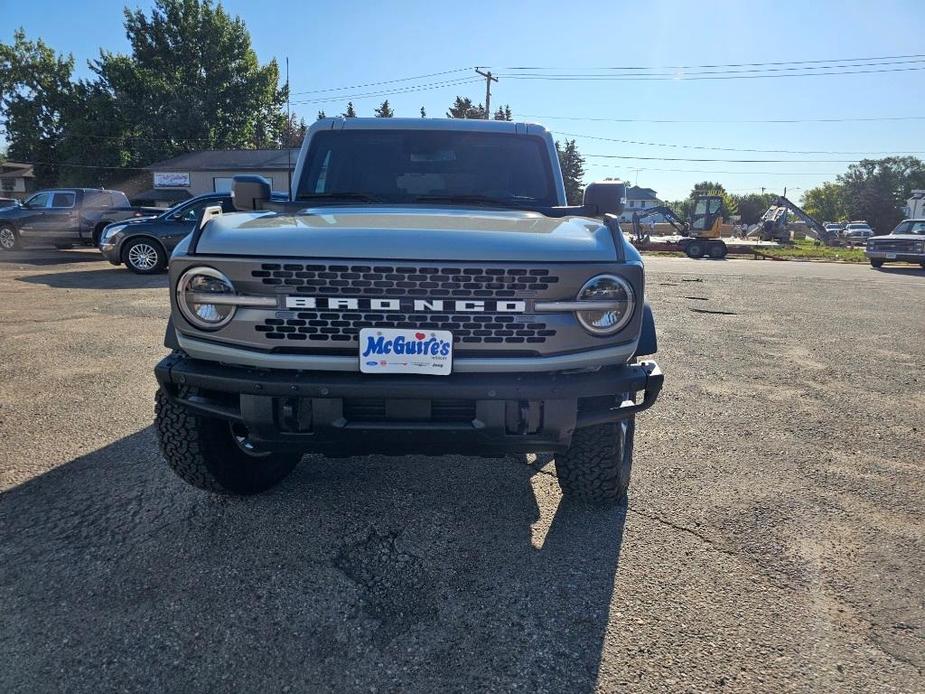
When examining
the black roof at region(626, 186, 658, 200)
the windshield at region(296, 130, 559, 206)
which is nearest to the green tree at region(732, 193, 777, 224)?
the black roof at region(626, 186, 658, 200)

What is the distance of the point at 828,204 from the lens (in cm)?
10769

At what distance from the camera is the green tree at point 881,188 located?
78.6 metres

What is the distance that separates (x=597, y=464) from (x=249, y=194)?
2.45m

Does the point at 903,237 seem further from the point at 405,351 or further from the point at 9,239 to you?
the point at 9,239

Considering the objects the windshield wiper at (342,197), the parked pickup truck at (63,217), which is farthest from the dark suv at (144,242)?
the windshield wiper at (342,197)

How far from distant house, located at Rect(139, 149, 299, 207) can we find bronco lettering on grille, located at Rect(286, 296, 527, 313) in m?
39.0

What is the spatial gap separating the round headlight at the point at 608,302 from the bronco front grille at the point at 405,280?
0.53 ft

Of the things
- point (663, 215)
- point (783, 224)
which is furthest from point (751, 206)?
point (663, 215)

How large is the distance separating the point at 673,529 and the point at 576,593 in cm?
77

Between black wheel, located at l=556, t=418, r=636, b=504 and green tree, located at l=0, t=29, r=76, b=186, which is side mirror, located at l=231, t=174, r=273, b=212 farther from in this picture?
green tree, located at l=0, t=29, r=76, b=186

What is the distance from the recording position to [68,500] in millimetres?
3053

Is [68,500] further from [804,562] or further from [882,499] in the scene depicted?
[882,499]

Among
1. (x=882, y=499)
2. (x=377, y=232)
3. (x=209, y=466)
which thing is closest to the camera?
(x=377, y=232)

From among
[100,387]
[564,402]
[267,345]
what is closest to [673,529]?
[564,402]
